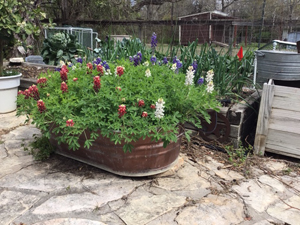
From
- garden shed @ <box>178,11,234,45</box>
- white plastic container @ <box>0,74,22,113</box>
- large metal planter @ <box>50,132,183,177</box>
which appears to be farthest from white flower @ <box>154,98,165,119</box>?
white plastic container @ <box>0,74,22,113</box>

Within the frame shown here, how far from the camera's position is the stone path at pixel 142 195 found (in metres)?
1.58

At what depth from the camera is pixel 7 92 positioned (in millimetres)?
3379

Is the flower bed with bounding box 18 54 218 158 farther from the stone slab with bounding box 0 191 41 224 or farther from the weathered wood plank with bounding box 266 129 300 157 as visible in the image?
the weathered wood plank with bounding box 266 129 300 157

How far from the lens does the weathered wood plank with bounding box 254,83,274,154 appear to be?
91.7 inches

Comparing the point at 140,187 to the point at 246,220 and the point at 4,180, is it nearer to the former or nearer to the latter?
the point at 246,220

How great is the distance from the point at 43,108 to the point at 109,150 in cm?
50

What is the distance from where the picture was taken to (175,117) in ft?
6.12

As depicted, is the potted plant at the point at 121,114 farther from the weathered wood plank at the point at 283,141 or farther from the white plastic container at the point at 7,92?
the white plastic container at the point at 7,92

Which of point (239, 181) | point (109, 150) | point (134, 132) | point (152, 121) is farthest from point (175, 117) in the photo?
point (239, 181)

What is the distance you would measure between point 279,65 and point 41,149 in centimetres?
234

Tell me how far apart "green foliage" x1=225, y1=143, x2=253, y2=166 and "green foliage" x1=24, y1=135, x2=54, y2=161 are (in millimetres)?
1477

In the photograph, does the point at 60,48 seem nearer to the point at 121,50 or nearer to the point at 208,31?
the point at 121,50

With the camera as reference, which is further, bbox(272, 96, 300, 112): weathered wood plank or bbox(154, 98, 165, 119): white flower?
bbox(272, 96, 300, 112): weathered wood plank

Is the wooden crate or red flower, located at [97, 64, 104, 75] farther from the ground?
red flower, located at [97, 64, 104, 75]
